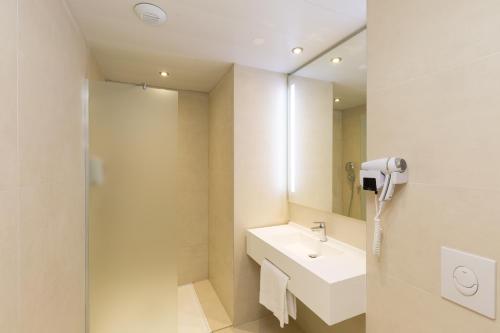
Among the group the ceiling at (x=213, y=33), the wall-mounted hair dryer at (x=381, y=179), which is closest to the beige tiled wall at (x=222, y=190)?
the ceiling at (x=213, y=33)

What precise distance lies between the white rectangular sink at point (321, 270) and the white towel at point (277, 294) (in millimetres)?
50

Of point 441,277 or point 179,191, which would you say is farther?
point 179,191

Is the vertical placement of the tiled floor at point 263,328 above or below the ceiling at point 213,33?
below

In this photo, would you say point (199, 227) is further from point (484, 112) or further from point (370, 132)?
point (484, 112)

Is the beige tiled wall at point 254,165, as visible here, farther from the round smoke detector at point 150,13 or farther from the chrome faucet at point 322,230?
the round smoke detector at point 150,13

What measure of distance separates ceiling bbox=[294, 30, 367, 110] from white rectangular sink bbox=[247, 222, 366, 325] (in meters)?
1.03

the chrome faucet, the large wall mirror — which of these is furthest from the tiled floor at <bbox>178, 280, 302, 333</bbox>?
the large wall mirror

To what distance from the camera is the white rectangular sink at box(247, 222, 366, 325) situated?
1156 millimetres

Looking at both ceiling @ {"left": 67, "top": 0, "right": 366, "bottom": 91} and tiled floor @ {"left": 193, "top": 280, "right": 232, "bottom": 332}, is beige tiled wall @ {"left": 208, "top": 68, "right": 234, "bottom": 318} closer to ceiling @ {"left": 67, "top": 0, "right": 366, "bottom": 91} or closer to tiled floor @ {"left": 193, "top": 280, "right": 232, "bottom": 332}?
tiled floor @ {"left": 193, "top": 280, "right": 232, "bottom": 332}

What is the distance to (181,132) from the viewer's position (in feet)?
8.96

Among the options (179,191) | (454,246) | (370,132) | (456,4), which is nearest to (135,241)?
(179,191)

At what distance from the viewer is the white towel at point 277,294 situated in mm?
1501

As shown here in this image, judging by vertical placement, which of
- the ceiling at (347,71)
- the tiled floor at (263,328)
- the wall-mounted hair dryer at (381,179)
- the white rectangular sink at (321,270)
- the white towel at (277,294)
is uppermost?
the ceiling at (347,71)

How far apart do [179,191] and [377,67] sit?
2.37m
